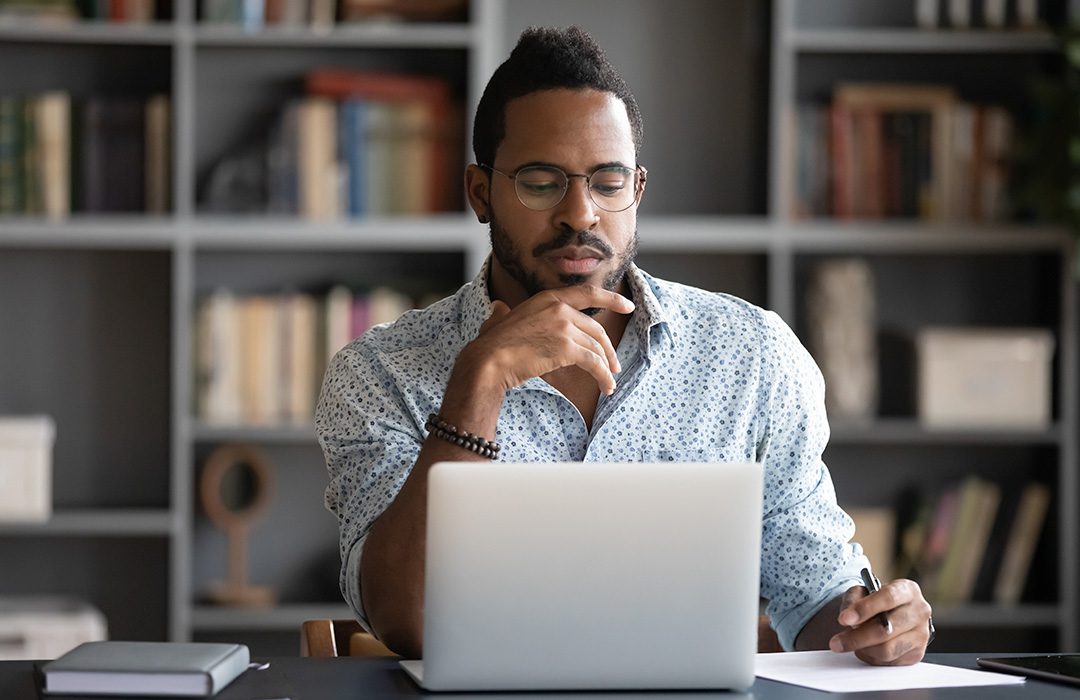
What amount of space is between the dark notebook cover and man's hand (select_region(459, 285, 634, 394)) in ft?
1.38

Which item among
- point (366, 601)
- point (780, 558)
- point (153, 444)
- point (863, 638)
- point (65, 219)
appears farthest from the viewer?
point (153, 444)

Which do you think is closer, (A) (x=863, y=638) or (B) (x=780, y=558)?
(A) (x=863, y=638)

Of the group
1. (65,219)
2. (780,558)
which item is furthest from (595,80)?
(65,219)

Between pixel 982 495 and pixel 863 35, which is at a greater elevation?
pixel 863 35

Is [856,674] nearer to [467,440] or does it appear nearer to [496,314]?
[467,440]

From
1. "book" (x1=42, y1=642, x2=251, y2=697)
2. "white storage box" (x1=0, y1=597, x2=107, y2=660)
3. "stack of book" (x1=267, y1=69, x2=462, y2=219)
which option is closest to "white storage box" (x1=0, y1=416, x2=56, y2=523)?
"white storage box" (x1=0, y1=597, x2=107, y2=660)

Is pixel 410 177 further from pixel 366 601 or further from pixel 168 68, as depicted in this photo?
pixel 366 601

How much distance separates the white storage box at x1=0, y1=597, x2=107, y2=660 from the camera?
Result: 127 inches

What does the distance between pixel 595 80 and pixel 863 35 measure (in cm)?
181

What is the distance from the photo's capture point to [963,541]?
349 cm

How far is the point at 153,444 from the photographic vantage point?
3.54 m

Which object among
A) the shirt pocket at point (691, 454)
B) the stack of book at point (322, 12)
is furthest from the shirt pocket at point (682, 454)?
the stack of book at point (322, 12)

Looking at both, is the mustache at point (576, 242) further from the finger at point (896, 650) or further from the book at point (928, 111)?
the book at point (928, 111)

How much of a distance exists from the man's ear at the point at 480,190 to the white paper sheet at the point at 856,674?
0.73 metres
